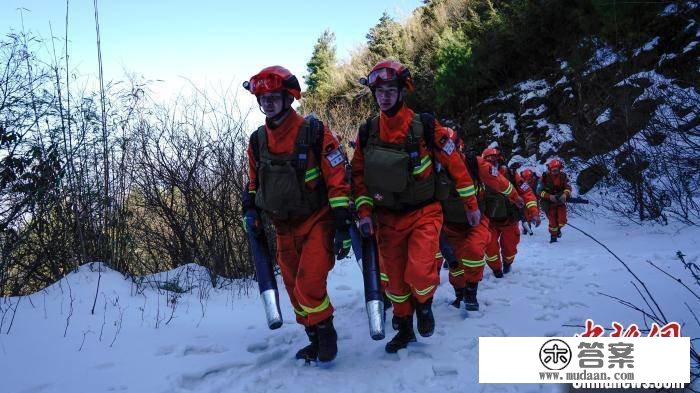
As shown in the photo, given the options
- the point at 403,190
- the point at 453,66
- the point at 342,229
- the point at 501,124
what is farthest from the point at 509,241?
the point at 453,66

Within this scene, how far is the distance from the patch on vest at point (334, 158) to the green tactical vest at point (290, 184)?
0.16m

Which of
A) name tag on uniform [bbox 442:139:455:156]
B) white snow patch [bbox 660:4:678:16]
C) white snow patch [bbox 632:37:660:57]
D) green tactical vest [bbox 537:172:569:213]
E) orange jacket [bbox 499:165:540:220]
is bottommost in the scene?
green tactical vest [bbox 537:172:569:213]

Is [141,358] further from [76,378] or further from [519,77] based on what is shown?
[519,77]

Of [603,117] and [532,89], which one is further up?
[532,89]

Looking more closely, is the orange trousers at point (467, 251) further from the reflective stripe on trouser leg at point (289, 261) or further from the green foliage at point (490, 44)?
the green foliage at point (490, 44)

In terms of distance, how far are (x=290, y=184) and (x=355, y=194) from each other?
686 millimetres

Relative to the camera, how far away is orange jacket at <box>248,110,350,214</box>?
3334 mm

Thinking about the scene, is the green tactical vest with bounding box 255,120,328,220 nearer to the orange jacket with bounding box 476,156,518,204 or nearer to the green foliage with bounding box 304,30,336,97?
the orange jacket with bounding box 476,156,518,204

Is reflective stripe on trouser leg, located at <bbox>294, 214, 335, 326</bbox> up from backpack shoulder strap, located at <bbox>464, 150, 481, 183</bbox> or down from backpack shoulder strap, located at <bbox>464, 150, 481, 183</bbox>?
down

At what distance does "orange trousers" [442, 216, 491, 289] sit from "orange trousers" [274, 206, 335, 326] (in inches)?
69.3

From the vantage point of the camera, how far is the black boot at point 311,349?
11.3ft

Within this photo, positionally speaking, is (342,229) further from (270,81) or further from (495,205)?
(495,205)

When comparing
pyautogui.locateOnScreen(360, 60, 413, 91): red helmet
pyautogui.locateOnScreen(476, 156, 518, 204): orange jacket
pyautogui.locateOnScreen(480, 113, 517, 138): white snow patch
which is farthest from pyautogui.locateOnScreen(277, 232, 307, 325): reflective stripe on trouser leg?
pyautogui.locateOnScreen(480, 113, 517, 138): white snow patch

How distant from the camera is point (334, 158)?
339 centimetres
